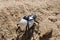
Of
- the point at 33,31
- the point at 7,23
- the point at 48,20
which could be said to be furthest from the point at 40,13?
the point at 7,23

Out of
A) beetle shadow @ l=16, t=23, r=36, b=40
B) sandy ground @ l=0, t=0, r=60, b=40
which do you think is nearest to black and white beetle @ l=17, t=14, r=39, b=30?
beetle shadow @ l=16, t=23, r=36, b=40

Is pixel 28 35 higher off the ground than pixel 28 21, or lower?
lower

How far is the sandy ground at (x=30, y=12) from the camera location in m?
4.57

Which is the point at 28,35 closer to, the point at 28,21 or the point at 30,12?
the point at 28,21

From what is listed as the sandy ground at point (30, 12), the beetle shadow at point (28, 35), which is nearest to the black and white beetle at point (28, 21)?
the beetle shadow at point (28, 35)

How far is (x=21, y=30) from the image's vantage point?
4.63 metres

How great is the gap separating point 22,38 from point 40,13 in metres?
0.98

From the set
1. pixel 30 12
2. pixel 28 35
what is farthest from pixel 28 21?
pixel 30 12

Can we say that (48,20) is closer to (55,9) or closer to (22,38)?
(55,9)

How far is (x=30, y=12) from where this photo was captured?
5055 mm

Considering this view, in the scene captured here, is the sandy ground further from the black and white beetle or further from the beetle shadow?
the black and white beetle

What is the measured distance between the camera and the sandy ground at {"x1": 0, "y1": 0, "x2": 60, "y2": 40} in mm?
4566

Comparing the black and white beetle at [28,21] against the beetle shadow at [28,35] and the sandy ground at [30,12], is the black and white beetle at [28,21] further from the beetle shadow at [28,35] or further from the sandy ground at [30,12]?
the sandy ground at [30,12]

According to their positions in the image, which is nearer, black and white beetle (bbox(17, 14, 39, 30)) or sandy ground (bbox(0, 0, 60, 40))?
black and white beetle (bbox(17, 14, 39, 30))
